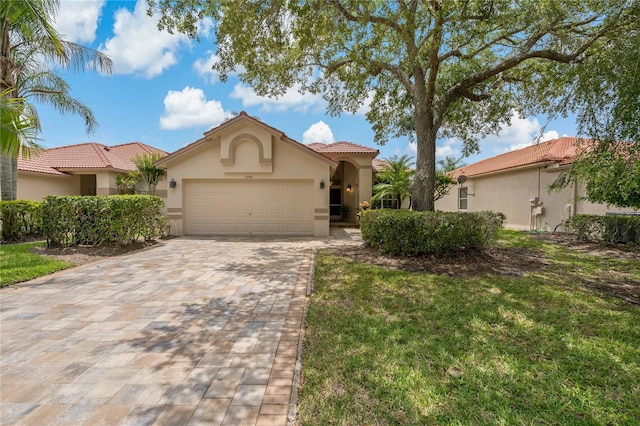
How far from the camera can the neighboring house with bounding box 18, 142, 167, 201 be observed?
53.9 ft

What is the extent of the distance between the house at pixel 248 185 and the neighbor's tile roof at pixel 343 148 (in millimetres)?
4644

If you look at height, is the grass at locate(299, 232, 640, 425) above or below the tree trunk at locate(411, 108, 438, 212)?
below

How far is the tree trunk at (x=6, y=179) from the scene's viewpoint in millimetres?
11655

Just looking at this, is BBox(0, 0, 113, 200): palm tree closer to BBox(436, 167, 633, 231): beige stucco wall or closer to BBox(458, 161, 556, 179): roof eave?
BBox(436, 167, 633, 231): beige stucco wall

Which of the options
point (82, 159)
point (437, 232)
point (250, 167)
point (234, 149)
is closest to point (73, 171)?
point (82, 159)

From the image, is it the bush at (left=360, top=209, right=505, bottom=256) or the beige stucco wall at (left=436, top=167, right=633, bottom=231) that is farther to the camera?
the beige stucco wall at (left=436, top=167, right=633, bottom=231)

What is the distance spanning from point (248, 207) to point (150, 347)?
10.7 meters

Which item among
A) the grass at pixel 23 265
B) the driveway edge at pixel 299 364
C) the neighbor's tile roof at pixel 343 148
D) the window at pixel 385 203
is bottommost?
the driveway edge at pixel 299 364

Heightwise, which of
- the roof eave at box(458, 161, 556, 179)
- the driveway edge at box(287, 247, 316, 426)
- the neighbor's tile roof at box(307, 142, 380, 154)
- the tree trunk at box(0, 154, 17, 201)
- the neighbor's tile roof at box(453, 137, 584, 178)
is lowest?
the driveway edge at box(287, 247, 316, 426)

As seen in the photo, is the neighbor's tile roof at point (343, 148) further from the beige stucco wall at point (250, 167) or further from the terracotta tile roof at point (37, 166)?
the terracotta tile roof at point (37, 166)

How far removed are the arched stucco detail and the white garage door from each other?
104 centimetres

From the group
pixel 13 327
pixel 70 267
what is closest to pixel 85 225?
→ pixel 70 267

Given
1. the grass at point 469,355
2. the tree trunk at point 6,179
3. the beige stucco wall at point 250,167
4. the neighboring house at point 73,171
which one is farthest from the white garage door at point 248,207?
the grass at point 469,355

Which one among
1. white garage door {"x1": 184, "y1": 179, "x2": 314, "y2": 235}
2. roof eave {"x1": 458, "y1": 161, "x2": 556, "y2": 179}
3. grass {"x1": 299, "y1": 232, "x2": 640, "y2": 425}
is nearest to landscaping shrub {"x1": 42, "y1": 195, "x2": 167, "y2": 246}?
white garage door {"x1": 184, "y1": 179, "x2": 314, "y2": 235}
